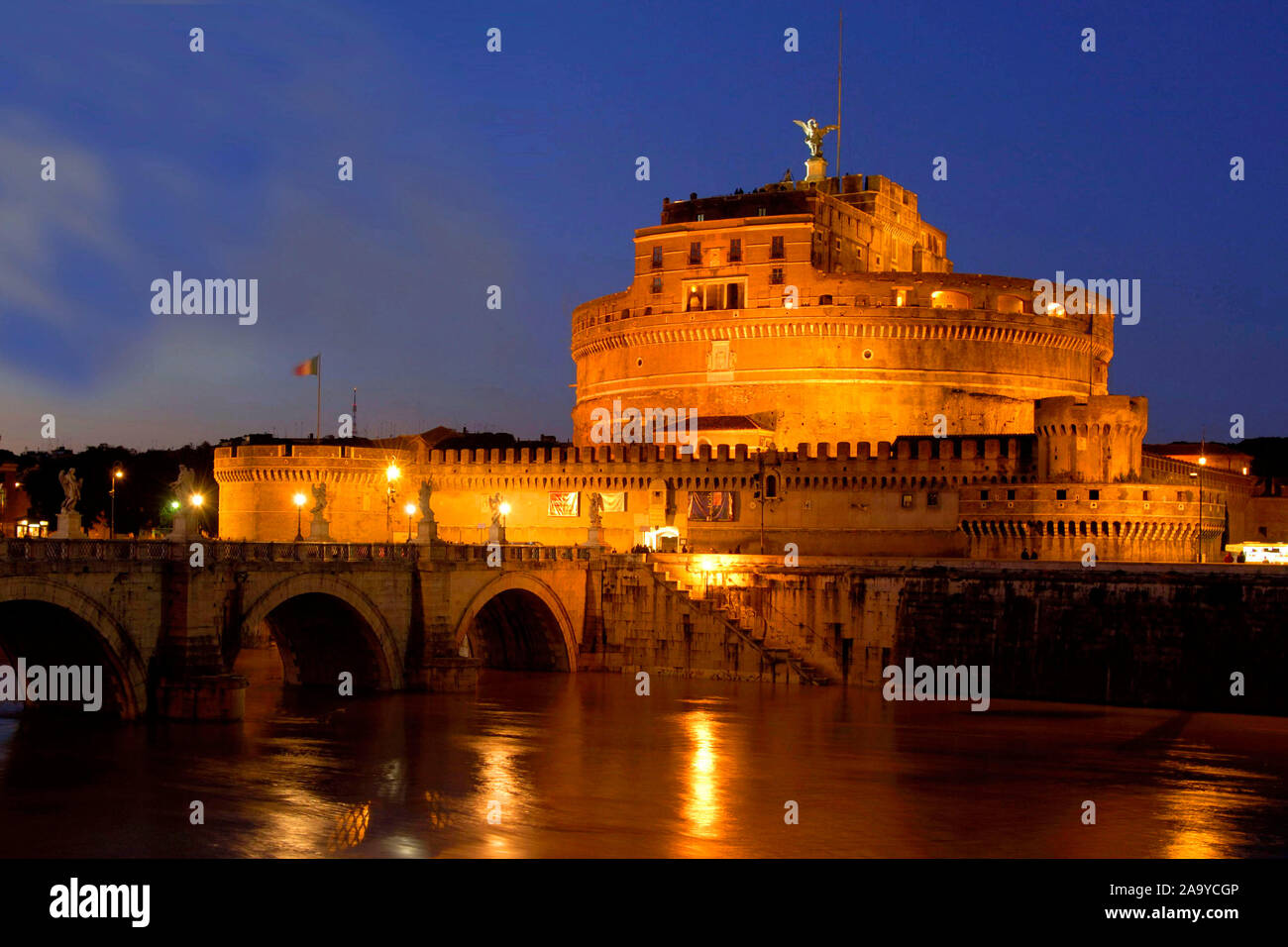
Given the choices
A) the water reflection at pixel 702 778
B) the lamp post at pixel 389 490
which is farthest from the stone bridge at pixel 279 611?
the lamp post at pixel 389 490

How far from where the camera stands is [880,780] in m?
33.2

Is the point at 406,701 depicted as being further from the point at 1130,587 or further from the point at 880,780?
the point at 1130,587

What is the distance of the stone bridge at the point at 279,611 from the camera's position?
3488cm

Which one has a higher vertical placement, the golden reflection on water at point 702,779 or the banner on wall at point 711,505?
the banner on wall at point 711,505

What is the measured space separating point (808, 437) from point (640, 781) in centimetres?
3904

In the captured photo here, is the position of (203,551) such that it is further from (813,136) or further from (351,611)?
(813,136)

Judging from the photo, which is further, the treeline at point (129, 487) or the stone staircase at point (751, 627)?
the treeline at point (129, 487)

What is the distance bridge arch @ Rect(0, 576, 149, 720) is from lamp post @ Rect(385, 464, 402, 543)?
2856 cm

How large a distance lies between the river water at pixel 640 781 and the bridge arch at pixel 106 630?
90cm

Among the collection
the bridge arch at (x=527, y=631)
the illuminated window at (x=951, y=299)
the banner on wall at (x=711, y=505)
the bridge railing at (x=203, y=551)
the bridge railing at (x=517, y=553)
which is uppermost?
the illuminated window at (x=951, y=299)

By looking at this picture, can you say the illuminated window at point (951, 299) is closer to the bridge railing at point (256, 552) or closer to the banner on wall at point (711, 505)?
the banner on wall at point (711, 505)

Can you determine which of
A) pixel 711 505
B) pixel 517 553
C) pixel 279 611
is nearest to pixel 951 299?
pixel 711 505

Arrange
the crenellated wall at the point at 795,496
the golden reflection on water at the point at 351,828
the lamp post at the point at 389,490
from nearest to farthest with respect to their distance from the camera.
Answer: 1. the golden reflection on water at the point at 351,828
2. the crenellated wall at the point at 795,496
3. the lamp post at the point at 389,490
